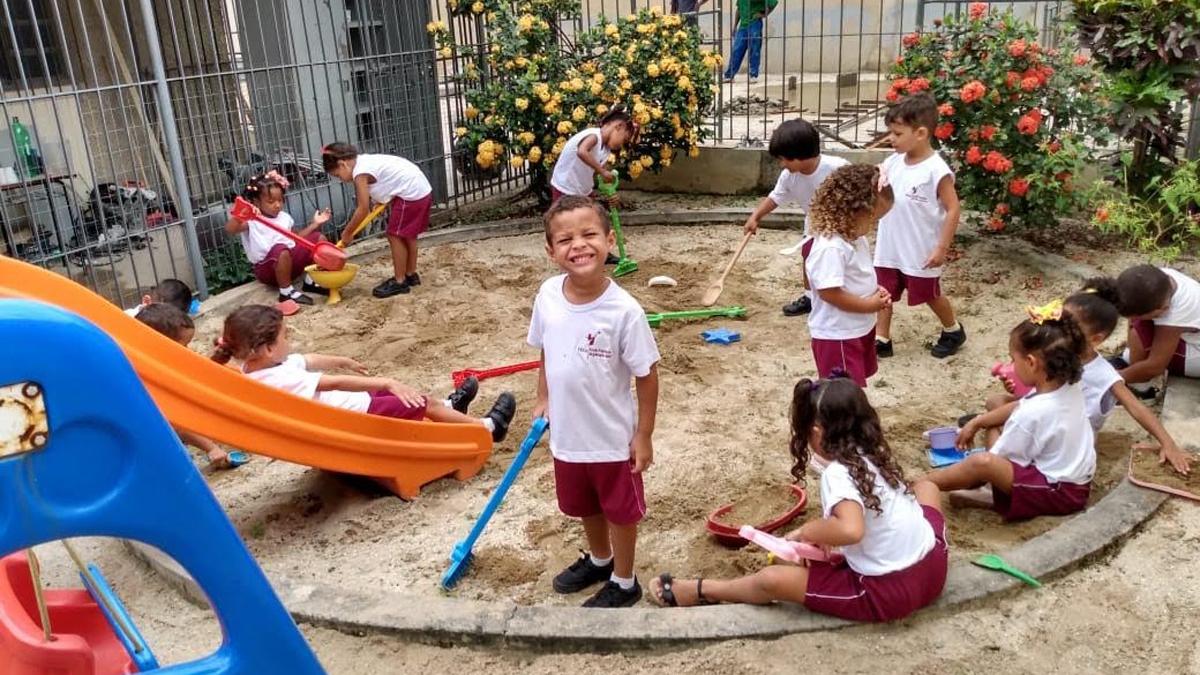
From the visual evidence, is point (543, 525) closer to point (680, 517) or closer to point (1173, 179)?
point (680, 517)

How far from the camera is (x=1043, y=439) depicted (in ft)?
10.9

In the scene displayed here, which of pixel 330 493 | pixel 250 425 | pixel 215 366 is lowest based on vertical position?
pixel 330 493

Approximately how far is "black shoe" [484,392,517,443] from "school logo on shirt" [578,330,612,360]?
59.3 inches

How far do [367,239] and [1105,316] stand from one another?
Answer: 5.69 meters

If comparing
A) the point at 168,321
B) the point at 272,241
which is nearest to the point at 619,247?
the point at 272,241

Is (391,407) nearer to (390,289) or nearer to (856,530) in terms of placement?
(856,530)

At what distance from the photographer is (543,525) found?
3670mm

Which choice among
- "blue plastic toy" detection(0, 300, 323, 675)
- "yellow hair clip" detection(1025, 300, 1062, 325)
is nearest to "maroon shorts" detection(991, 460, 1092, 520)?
"yellow hair clip" detection(1025, 300, 1062, 325)

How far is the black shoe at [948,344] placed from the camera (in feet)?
16.8

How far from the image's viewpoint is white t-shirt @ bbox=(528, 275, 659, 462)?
2.78m

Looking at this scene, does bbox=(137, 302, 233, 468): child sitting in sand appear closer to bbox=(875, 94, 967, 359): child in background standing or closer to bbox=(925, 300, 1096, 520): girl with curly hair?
bbox=(925, 300, 1096, 520): girl with curly hair

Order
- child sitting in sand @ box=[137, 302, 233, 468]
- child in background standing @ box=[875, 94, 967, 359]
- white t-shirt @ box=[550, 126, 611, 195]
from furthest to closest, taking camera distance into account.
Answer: white t-shirt @ box=[550, 126, 611, 195] → child in background standing @ box=[875, 94, 967, 359] → child sitting in sand @ box=[137, 302, 233, 468]

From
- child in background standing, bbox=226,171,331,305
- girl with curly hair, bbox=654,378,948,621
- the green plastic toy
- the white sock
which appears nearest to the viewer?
girl with curly hair, bbox=654,378,948,621

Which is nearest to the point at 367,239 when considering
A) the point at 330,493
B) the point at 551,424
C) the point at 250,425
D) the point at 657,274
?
the point at 657,274
